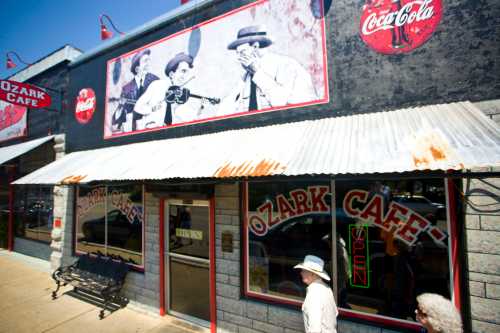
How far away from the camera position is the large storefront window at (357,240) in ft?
11.0

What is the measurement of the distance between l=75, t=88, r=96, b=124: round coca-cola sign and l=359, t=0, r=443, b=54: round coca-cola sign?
277 inches

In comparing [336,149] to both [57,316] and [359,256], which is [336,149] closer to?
[359,256]

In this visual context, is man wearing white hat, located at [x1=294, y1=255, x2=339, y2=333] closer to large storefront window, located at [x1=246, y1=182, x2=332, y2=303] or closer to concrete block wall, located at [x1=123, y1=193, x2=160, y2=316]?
large storefront window, located at [x1=246, y1=182, x2=332, y2=303]

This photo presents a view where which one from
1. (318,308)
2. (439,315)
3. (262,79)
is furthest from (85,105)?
(439,315)

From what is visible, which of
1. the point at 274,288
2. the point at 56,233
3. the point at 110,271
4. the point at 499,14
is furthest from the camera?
the point at 56,233

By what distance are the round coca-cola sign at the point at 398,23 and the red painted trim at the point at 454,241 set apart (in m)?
1.98

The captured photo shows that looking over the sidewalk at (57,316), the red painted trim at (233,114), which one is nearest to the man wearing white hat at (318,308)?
the red painted trim at (233,114)

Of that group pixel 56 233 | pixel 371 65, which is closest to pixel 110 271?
pixel 56 233

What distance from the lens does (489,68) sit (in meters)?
3.18

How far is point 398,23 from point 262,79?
2150mm

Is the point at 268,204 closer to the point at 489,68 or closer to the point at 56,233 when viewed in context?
the point at 489,68

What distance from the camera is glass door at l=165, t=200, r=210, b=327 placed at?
503cm

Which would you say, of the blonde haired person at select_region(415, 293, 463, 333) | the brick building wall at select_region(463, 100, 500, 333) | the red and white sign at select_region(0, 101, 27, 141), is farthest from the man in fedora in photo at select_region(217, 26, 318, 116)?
the red and white sign at select_region(0, 101, 27, 141)

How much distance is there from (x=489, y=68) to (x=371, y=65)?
134 centimetres
